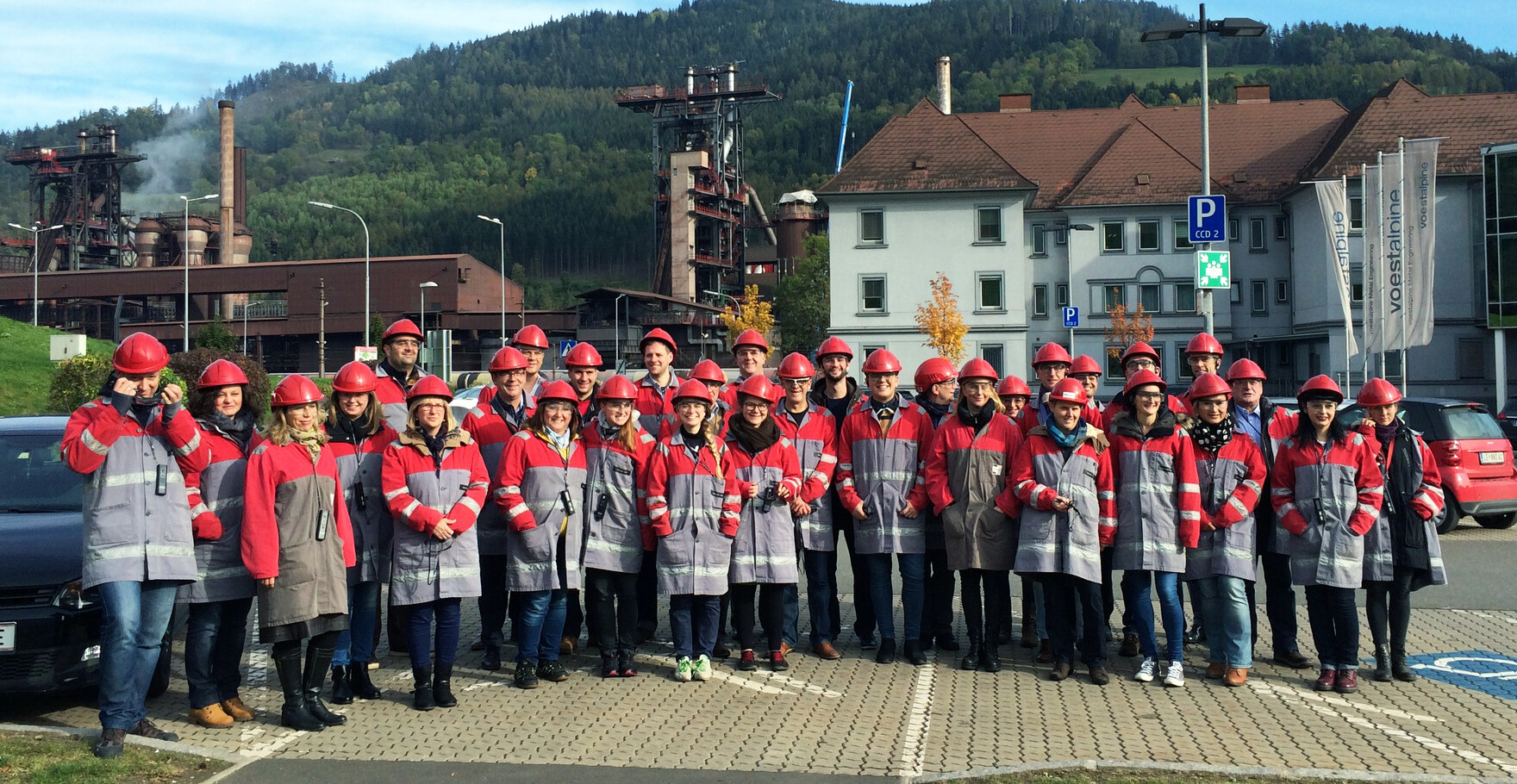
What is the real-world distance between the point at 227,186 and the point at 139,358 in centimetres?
10217

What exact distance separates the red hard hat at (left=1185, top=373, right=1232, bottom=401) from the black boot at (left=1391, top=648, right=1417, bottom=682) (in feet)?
6.35

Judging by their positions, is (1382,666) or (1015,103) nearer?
(1382,666)

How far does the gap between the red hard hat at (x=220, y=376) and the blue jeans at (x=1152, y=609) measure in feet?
17.9

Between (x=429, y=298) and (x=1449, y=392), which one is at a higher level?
(x=429, y=298)

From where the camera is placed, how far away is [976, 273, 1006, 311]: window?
2172 inches

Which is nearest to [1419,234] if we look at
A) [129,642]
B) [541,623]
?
[541,623]

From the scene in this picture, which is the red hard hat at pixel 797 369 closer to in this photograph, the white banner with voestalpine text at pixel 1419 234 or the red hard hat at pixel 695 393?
the red hard hat at pixel 695 393

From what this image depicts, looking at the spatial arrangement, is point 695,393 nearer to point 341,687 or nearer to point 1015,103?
point 341,687

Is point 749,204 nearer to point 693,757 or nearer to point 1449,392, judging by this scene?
point 1449,392

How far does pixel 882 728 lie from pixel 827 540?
2052 mm

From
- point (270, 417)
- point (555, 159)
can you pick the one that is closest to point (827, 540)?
point (270, 417)

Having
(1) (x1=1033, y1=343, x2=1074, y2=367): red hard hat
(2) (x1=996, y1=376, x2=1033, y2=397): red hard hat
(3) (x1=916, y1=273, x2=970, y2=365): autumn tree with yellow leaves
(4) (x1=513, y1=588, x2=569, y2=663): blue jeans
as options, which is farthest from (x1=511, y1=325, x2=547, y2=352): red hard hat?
(3) (x1=916, y1=273, x2=970, y2=365): autumn tree with yellow leaves

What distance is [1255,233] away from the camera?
5791 cm

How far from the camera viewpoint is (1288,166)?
59094mm
